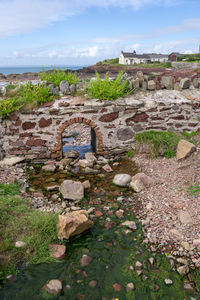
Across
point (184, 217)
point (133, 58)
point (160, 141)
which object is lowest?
point (184, 217)

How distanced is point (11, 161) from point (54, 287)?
5147mm

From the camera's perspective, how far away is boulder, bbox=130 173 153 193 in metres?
6.43

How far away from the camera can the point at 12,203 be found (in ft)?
18.2

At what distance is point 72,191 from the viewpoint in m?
6.20

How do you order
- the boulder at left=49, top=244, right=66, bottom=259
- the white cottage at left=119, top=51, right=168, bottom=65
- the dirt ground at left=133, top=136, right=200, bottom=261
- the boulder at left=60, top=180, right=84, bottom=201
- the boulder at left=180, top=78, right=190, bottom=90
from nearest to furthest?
the boulder at left=49, top=244, right=66, bottom=259 < the dirt ground at left=133, top=136, right=200, bottom=261 < the boulder at left=60, top=180, right=84, bottom=201 < the boulder at left=180, top=78, right=190, bottom=90 < the white cottage at left=119, top=51, right=168, bottom=65

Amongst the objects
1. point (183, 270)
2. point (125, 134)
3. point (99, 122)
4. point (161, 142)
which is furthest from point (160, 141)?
point (183, 270)

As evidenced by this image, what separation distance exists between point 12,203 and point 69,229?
5.51 feet

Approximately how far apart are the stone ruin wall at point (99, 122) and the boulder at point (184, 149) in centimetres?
131

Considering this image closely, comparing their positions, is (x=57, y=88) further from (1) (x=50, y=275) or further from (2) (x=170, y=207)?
(1) (x=50, y=275)

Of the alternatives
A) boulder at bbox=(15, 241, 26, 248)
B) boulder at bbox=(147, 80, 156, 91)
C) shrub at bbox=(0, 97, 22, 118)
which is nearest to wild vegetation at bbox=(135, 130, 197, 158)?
boulder at bbox=(147, 80, 156, 91)

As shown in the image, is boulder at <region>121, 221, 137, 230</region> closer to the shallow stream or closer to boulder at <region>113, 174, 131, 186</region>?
the shallow stream

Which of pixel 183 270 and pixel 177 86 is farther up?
pixel 177 86

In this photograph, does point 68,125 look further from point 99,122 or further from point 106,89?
point 106,89

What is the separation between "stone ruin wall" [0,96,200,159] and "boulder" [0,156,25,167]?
0.17 metres
